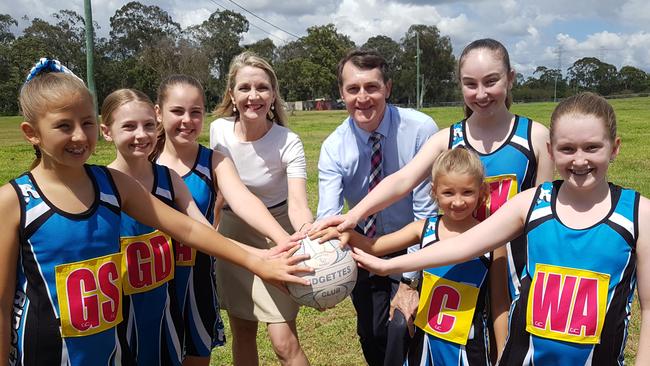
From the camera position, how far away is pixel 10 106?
51.1 m

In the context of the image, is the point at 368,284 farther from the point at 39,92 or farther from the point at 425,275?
the point at 39,92

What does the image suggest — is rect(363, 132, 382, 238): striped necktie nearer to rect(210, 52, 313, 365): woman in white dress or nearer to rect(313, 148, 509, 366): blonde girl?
rect(210, 52, 313, 365): woman in white dress

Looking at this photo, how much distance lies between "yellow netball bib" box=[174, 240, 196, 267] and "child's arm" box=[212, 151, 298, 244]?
16.1 inches

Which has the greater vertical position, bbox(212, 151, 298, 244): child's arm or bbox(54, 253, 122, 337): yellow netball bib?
bbox(212, 151, 298, 244): child's arm

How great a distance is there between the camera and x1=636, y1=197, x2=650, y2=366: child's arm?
8.45 feet

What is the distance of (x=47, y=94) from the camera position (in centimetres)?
254

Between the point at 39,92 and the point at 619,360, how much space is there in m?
2.92

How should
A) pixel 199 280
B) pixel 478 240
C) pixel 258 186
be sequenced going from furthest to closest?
pixel 258 186 < pixel 199 280 < pixel 478 240

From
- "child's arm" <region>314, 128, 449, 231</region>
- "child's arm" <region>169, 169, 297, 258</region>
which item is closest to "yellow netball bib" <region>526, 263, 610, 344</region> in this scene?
"child's arm" <region>314, 128, 449, 231</region>

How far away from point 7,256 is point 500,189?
2.47 metres

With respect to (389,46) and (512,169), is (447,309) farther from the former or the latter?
(389,46)

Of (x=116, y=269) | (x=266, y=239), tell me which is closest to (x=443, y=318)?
(x=266, y=239)

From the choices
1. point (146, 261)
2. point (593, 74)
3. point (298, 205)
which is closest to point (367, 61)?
point (298, 205)

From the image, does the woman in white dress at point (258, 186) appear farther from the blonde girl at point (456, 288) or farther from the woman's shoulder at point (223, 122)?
the blonde girl at point (456, 288)
